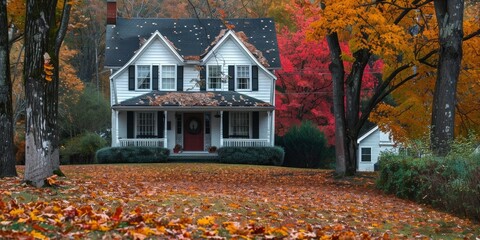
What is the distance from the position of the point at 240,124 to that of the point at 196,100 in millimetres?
3334

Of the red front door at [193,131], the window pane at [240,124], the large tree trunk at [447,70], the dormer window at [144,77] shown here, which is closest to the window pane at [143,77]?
the dormer window at [144,77]

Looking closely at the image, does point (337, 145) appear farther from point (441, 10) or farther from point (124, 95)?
point (124, 95)

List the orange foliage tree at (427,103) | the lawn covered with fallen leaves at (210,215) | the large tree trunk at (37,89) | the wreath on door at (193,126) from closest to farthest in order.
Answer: the lawn covered with fallen leaves at (210,215) → the large tree trunk at (37,89) → the orange foliage tree at (427,103) → the wreath on door at (193,126)

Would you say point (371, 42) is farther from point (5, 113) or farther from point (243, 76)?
point (243, 76)

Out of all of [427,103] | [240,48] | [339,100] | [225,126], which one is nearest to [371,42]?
[339,100]

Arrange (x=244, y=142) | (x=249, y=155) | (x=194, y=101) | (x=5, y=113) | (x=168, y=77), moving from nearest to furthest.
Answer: (x=5, y=113) < (x=249, y=155) < (x=194, y=101) < (x=244, y=142) < (x=168, y=77)

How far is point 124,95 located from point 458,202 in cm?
2752

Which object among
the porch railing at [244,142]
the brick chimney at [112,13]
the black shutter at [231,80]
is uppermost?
the brick chimney at [112,13]

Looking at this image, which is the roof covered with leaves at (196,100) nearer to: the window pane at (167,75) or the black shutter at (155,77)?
the black shutter at (155,77)

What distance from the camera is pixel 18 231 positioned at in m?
7.04

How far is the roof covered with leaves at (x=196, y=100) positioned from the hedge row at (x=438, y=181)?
19.8m

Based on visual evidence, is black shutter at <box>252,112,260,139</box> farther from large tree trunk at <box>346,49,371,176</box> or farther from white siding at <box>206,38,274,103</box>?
large tree trunk at <box>346,49,371,176</box>

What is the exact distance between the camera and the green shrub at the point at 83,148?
143 feet

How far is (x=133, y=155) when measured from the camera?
3781cm
